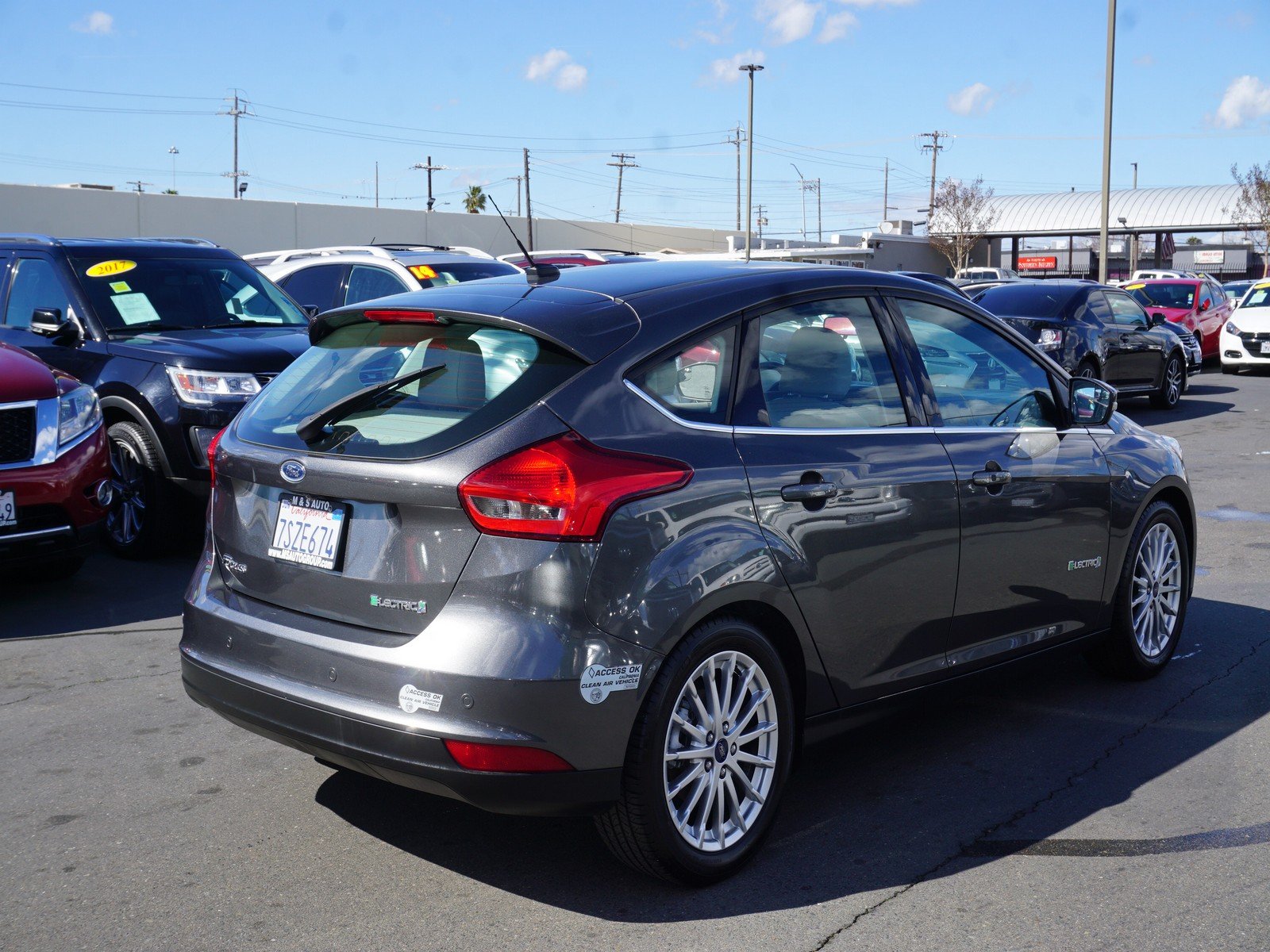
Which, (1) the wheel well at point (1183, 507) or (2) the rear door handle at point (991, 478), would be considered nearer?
(2) the rear door handle at point (991, 478)

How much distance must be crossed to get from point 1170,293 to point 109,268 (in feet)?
72.6

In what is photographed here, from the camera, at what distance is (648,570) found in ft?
11.2

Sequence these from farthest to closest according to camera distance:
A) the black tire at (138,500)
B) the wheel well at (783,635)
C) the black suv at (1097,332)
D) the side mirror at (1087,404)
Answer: the black suv at (1097,332) → the black tire at (138,500) → the side mirror at (1087,404) → the wheel well at (783,635)

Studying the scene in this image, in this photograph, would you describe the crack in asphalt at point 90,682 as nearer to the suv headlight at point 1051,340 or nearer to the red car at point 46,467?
the red car at point 46,467

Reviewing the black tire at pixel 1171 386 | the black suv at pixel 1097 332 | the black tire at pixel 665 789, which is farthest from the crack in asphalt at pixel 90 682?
the black tire at pixel 1171 386

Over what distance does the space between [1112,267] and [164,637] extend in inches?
4624

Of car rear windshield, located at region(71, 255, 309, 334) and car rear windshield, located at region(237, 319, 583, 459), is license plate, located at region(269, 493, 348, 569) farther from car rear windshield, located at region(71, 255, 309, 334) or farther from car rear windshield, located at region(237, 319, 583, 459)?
car rear windshield, located at region(71, 255, 309, 334)

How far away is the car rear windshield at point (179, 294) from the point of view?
8703 millimetres

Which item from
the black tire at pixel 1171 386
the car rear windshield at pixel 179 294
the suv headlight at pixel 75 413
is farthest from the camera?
the black tire at pixel 1171 386

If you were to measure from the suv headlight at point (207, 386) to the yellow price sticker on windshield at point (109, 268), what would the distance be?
1394 millimetres

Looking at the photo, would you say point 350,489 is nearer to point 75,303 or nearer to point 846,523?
point 846,523

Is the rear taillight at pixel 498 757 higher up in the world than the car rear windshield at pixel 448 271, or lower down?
lower down

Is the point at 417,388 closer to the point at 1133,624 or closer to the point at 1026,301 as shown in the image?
the point at 1133,624

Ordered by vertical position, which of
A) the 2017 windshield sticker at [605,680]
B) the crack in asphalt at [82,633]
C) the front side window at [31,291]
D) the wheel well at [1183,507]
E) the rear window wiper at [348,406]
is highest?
the front side window at [31,291]
